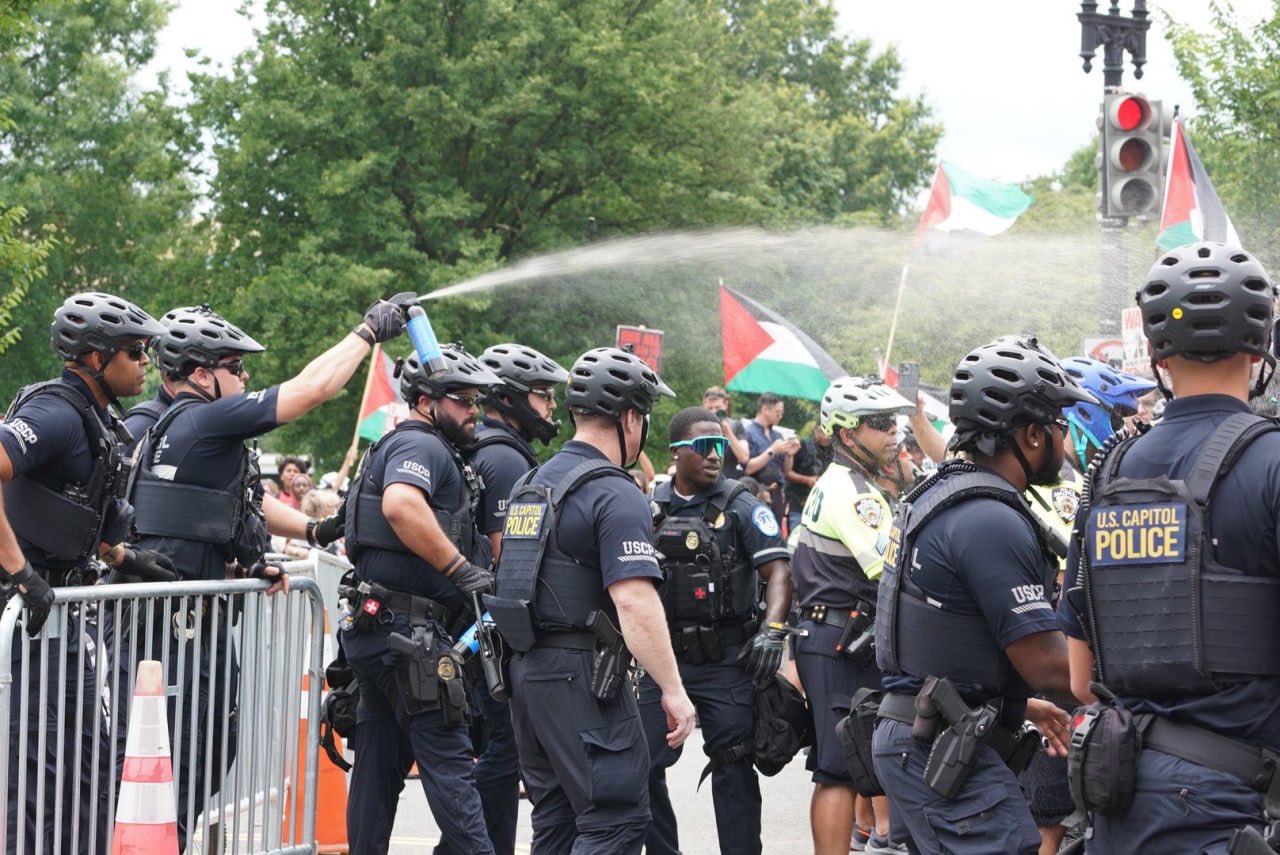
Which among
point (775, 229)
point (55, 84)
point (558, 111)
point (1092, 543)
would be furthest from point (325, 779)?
point (55, 84)

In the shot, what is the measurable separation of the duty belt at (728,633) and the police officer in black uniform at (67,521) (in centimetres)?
252

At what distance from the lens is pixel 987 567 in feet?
16.7

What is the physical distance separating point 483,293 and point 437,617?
2335 cm

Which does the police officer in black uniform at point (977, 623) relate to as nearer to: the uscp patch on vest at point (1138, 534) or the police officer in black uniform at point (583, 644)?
the uscp patch on vest at point (1138, 534)

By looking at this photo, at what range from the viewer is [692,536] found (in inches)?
324

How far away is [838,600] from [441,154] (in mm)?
25008

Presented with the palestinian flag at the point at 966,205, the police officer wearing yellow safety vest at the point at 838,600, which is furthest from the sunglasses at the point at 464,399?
the palestinian flag at the point at 966,205

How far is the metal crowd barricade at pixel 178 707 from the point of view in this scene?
21.4 ft

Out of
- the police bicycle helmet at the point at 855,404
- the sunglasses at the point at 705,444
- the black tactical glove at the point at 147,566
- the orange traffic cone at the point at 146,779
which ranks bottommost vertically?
the orange traffic cone at the point at 146,779

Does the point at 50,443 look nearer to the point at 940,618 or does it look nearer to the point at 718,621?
the point at 718,621

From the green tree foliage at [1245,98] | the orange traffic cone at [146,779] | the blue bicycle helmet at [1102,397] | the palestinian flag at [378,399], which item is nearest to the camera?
the orange traffic cone at [146,779]

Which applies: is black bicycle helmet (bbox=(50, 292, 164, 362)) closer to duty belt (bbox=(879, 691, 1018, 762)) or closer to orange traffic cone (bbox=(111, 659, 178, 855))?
orange traffic cone (bbox=(111, 659, 178, 855))

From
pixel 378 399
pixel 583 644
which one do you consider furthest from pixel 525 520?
pixel 378 399

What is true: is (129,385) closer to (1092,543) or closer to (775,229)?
(1092,543)
